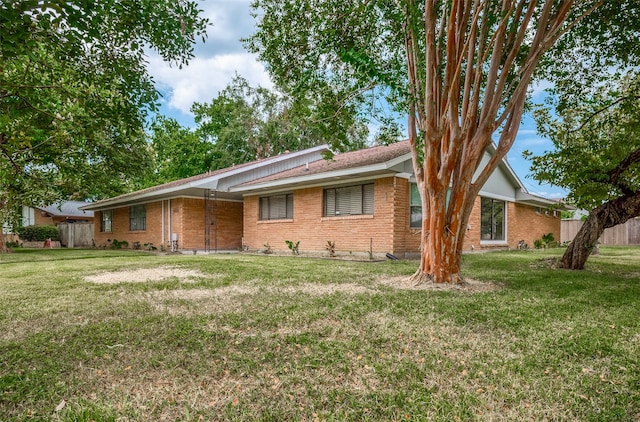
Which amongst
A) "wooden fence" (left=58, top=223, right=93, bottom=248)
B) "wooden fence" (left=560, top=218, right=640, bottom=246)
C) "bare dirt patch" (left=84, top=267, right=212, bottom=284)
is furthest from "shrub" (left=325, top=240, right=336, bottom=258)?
"wooden fence" (left=560, top=218, right=640, bottom=246)

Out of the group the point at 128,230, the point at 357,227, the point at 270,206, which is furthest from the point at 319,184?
the point at 128,230

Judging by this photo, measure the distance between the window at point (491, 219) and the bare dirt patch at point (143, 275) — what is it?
12.8m

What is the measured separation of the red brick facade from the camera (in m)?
11.6

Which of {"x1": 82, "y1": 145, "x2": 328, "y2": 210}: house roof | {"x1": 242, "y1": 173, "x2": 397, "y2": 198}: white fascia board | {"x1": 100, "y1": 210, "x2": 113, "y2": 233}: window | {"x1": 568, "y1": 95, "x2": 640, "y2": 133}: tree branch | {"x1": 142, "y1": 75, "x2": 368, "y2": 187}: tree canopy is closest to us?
{"x1": 568, "y1": 95, "x2": 640, "y2": 133}: tree branch

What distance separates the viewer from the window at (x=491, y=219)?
1664cm

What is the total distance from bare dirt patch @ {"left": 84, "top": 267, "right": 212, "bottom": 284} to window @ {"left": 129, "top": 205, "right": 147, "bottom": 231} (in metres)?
11.4

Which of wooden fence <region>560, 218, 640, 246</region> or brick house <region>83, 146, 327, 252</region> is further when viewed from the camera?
wooden fence <region>560, 218, 640, 246</region>

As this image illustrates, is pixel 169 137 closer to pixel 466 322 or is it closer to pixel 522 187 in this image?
pixel 522 187

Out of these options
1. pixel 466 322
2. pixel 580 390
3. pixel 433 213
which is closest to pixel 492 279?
pixel 433 213

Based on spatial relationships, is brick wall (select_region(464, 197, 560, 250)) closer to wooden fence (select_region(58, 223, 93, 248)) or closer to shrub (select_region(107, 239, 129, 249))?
shrub (select_region(107, 239, 129, 249))

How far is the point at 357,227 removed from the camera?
1249 cm

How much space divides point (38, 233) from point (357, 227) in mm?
23993

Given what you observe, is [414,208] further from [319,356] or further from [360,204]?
[319,356]

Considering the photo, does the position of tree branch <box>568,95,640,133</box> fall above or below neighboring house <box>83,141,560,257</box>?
above
